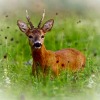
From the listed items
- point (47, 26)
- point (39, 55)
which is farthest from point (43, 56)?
point (47, 26)

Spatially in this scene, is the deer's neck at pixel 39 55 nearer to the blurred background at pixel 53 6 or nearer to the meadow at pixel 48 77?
the meadow at pixel 48 77

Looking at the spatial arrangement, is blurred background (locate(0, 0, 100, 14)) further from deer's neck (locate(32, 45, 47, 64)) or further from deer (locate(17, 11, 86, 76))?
deer's neck (locate(32, 45, 47, 64))

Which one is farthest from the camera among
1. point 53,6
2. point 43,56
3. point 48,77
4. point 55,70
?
point 53,6

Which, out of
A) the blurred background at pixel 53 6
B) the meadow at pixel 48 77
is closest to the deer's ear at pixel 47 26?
the meadow at pixel 48 77

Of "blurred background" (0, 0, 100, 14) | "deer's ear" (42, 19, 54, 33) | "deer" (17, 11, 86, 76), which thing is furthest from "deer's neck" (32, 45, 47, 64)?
"blurred background" (0, 0, 100, 14)

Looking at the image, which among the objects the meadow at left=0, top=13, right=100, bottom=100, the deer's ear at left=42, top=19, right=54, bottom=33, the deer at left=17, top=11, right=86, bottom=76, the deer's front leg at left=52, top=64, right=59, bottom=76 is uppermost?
→ the deer's ear at left=42, top=19, right=54, bottom=33

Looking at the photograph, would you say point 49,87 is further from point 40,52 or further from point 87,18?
point 87,18

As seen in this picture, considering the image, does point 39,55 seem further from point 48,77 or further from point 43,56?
point 48,77

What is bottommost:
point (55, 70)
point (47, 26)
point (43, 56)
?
point (55, 70)

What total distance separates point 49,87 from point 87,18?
326 inches

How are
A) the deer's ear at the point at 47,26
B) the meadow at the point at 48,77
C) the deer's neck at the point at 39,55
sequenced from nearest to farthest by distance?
the meadow at the point at 48,77 → the deer's neck at the point at 39,55 → the deer's ear at the point at 47,26

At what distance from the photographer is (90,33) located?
16516 mm

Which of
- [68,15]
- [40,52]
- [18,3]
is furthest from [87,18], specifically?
[40,52]

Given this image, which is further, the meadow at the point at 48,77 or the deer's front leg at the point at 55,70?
the deer's front leg at the point at 55,70
